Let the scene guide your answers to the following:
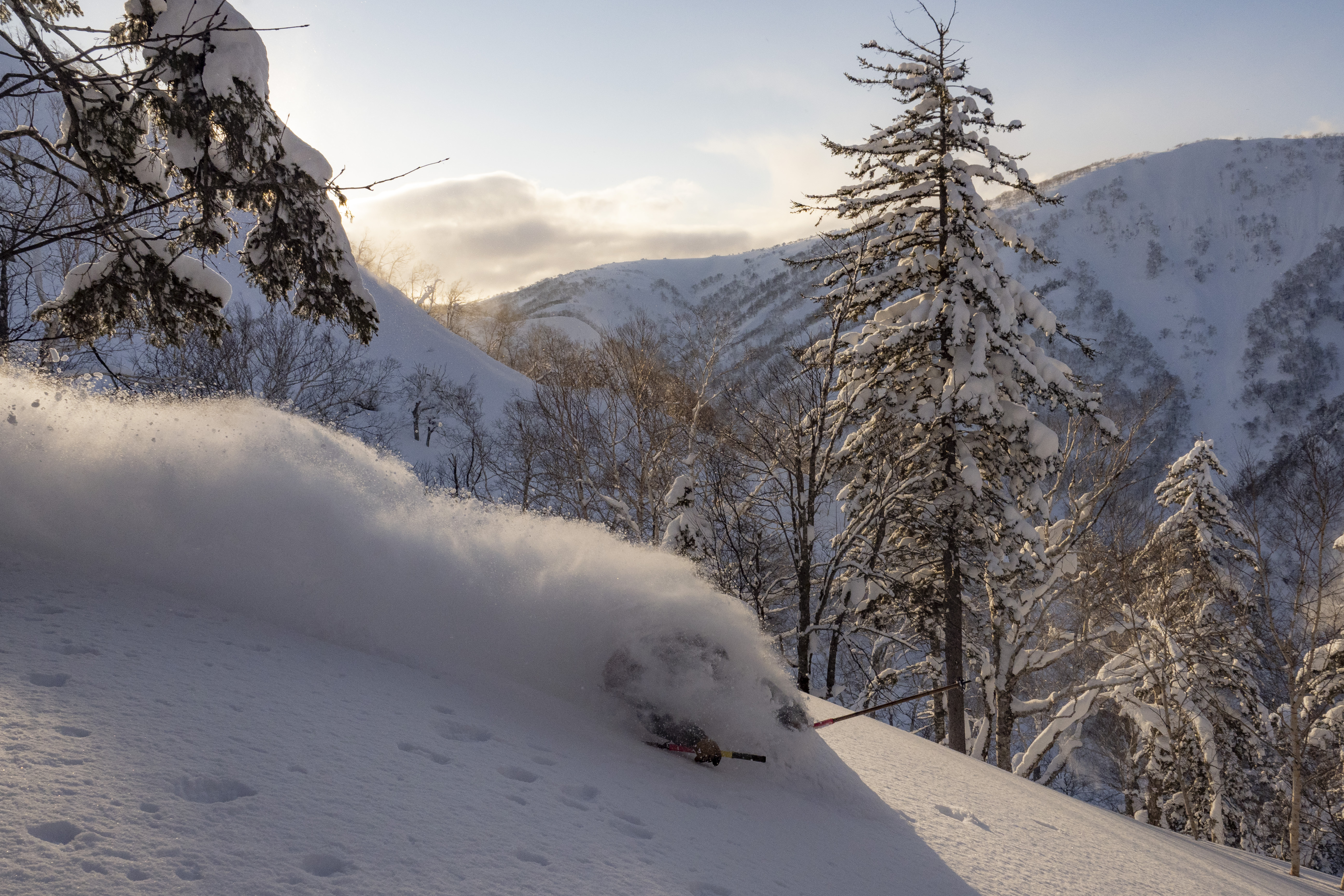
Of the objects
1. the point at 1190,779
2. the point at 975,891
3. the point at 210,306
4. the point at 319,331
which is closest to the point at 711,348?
the point at 210,306

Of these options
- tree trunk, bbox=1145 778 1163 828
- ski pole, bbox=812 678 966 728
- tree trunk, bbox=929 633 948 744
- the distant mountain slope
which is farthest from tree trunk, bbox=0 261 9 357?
the distant mountain slope

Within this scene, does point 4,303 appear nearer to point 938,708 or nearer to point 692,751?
point 692,751

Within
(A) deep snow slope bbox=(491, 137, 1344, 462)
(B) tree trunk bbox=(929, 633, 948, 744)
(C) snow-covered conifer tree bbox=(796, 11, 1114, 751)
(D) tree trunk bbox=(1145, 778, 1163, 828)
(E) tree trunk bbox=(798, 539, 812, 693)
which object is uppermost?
(A) deep snow slope bbox=(491, 137, 1344, 462)

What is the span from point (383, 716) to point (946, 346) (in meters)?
11.0

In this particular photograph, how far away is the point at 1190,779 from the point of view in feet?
66.8

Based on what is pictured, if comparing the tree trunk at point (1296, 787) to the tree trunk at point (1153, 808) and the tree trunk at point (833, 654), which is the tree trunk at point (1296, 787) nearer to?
the tree trunk at point (833, 654)

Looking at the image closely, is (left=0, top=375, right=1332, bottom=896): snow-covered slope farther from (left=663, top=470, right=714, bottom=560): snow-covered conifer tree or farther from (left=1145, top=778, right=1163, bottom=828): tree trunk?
(left=1145, top=778, right=1163, bottom=828): tree trunk

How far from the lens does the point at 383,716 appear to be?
11.9 ft

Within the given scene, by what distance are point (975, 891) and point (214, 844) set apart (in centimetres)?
359

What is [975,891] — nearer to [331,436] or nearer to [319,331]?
[331,436]

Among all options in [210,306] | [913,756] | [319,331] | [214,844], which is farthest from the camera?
[319,331]

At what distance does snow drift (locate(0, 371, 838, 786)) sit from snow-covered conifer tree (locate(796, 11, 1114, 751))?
8036 mm

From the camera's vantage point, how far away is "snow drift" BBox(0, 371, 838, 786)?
471 centimetres

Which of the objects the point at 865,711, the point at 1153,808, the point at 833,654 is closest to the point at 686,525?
the point at 833,654
